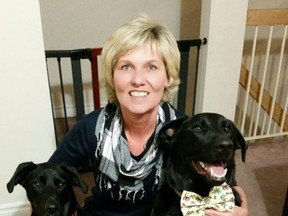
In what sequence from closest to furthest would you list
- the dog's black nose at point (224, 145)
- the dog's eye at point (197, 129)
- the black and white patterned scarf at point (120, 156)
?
the dog's black nose at point (224, 145) < the dog's eye at point (197, 129) < the black and white patterned scarf at point (120, 156)

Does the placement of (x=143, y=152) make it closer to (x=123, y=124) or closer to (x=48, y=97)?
(x=123, y=124)

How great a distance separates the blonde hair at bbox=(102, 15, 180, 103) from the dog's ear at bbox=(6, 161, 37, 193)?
1.54ft

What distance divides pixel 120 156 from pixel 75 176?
22 cm

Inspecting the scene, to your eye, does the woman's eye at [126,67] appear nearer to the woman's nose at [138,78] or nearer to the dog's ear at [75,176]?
the woman's nose at [138,78]

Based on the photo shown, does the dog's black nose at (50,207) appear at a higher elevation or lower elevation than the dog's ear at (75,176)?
lower

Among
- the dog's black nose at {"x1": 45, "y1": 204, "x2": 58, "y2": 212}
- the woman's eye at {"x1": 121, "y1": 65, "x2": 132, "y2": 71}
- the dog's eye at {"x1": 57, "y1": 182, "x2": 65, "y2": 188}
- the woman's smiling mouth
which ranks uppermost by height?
the woman's eye at {"x1": 121, "y1": 65, "x2": 132, "y2": 71}

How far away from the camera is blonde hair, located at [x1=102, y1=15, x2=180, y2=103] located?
1.30m

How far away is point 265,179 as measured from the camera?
2410 millimetres

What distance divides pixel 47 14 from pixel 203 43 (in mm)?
1322

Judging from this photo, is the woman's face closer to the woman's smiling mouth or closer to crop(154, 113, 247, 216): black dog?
the woman's smiling mouth

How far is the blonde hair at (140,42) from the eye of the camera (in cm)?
130

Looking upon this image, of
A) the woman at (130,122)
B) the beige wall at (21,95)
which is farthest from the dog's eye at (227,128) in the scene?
the beige wall at (21,95)

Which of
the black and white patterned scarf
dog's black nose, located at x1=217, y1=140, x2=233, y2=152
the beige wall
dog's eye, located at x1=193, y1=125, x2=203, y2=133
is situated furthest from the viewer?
the beige wall

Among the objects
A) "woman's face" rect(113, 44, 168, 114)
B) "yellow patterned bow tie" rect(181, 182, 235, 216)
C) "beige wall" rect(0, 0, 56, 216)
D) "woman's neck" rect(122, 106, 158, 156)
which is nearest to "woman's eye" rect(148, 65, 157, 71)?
"woman's face" rect(113, 44, 168, 114)
